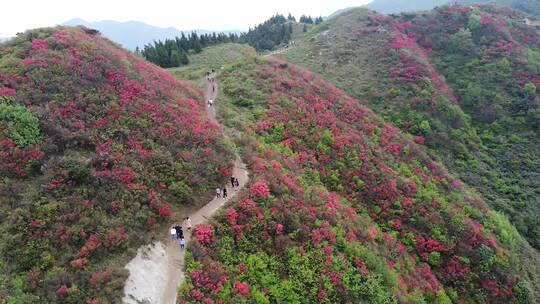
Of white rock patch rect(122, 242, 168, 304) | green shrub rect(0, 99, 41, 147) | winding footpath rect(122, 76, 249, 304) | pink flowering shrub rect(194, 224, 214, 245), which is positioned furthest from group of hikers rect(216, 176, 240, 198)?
green shrub rect(0, 99, 41, 147)

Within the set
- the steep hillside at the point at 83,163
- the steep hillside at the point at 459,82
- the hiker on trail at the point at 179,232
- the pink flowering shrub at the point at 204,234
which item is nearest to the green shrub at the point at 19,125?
the steep hillside at the point at 83,163

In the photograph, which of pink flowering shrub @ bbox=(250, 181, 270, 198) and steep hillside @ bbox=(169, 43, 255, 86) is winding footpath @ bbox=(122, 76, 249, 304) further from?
steep hillside @ bbox=(169, 43, 255, 86)

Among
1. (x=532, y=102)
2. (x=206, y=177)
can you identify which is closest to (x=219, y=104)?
(x=206, y=177)

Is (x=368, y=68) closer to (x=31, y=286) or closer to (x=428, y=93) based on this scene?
(x=428, y=93)

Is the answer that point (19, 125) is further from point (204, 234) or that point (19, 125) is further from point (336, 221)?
point (336, 221)

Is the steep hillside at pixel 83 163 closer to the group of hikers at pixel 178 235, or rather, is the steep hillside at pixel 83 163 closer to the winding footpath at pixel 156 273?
the winding footpath at pixel 156 273

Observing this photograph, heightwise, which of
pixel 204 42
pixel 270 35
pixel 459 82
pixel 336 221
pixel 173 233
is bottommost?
pixel 336 221

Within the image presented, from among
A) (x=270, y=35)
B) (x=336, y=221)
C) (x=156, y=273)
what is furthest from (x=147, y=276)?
(x=270, y=35)
